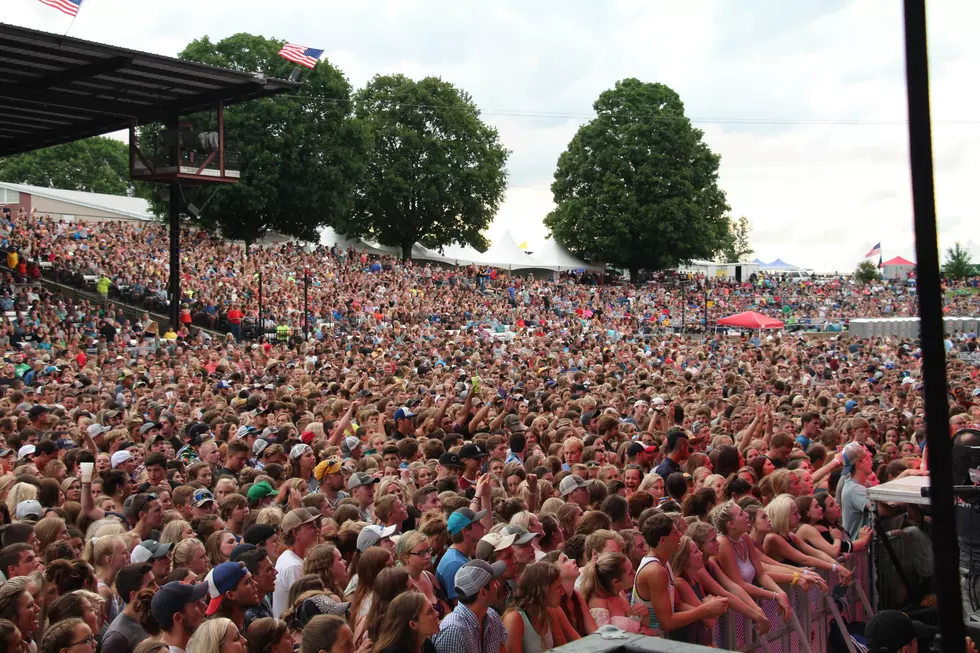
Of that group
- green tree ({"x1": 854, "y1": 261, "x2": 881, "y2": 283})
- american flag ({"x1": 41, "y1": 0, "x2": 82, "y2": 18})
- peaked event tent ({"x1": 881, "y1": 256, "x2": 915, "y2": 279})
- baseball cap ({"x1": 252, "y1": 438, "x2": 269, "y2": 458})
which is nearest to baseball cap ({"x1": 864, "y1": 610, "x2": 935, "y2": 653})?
Result: baseball cap ({"x1": 252, "y1": 438, "x2": 269, "y2": 458})

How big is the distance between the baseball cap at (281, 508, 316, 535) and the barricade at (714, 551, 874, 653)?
2.58 metres

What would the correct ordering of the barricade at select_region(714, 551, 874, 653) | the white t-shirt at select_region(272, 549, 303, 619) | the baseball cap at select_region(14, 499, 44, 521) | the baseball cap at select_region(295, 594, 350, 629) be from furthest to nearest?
the baseball cap at select_region(14, 499, 44, 521)
the barricade at select_region(714, 551, 874, 653)
the white t-shirt at select_region(272, 549, 303, 619)
the baseball cap at select_region(295, 594, 350, 629)

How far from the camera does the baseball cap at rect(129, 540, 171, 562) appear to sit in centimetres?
599

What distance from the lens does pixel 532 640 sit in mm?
5055

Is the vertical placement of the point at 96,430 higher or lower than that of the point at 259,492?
higher

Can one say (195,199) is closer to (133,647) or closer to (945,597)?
(133,647)

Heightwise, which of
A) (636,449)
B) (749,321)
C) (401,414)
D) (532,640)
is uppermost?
(749,321)

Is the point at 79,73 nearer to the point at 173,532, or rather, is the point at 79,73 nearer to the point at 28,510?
the point at 28,510

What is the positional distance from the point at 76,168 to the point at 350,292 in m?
54.7

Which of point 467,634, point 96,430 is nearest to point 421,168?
point 96,430

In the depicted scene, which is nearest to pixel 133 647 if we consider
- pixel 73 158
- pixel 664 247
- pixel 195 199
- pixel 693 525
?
pixel 693 525

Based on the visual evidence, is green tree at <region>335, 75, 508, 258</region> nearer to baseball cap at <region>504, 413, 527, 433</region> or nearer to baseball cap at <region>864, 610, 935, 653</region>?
baseball cap at <region>504, 413, 527, 433</region>

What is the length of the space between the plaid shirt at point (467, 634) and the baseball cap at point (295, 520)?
5.84ft

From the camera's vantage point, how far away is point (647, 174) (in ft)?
189
